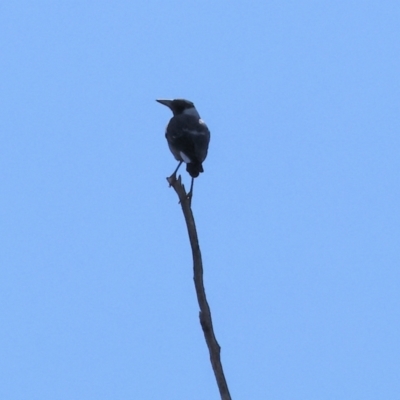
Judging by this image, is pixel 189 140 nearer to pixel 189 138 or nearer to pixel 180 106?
pixel 189 138

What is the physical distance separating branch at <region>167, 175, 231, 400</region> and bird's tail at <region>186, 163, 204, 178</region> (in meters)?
3.90

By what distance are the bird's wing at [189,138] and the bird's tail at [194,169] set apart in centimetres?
7

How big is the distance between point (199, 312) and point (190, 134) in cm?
589

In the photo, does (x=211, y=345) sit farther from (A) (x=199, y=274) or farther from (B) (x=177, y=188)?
(B) (x=177, y=188)

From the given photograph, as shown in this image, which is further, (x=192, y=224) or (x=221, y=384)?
(x=192, y=224)

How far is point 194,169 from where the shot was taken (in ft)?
39.5

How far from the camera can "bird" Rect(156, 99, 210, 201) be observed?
12.2 meters

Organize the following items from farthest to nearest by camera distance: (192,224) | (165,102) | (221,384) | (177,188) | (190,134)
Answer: (165,102)
(190,134)
(177,188)
(192,224)
(221,384)

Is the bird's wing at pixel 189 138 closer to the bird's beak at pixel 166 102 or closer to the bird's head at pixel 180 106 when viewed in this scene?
the bird's head at pixel 180 106

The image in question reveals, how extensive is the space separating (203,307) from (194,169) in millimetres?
5249

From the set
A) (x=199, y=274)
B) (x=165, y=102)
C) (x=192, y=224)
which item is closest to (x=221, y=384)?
(x=199, y=274)

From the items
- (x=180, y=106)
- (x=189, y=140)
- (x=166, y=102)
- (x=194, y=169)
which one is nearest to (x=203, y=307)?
(x=194, y=169)

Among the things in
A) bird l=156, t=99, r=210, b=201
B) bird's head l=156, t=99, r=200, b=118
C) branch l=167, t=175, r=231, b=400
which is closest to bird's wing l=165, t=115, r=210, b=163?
A: bird l=156, t=99, r=210, b=201

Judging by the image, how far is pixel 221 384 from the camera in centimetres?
641
